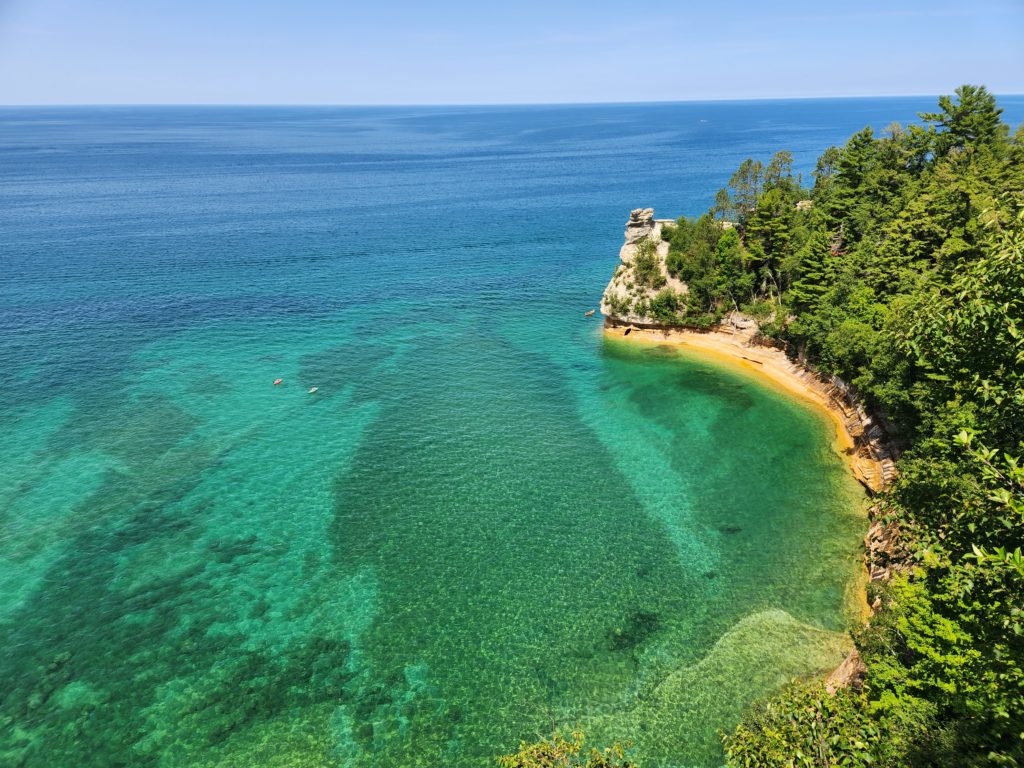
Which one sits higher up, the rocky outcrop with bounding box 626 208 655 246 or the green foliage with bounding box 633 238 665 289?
the rocky outcrop with bounding box 626 208 655 246

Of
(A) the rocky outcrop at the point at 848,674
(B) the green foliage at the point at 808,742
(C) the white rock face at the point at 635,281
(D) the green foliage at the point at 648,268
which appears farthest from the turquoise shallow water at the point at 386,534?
(B) the green foliage at the point at 808,742

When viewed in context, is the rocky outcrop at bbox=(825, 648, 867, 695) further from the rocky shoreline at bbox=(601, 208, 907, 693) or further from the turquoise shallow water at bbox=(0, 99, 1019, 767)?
the turquoise shallow water at bbox=(0, 99, 1019, 767)

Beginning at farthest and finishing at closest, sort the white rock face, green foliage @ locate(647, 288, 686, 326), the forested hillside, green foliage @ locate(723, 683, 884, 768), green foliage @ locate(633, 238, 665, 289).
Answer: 1. the white rock face
2. green foliage @ locate(633, 238, 665, 289)
3. green foliage @ locate(647, 288, 686, 326)
4. green foliage @ locate(723, 683, 884, 768)
5. the forested hillside

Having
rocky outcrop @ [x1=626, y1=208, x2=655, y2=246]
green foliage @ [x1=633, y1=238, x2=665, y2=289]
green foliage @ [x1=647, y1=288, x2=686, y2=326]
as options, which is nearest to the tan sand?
green foliage @ [x1=647, y1=288, x2=686, y2=326]

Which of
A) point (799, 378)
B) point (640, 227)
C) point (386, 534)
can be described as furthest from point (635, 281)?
point (386, 534)

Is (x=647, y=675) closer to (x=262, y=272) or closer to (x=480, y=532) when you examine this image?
(x=480, y=532)

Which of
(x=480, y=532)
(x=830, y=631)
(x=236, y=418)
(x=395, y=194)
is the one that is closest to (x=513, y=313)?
(x=236, y=418)
